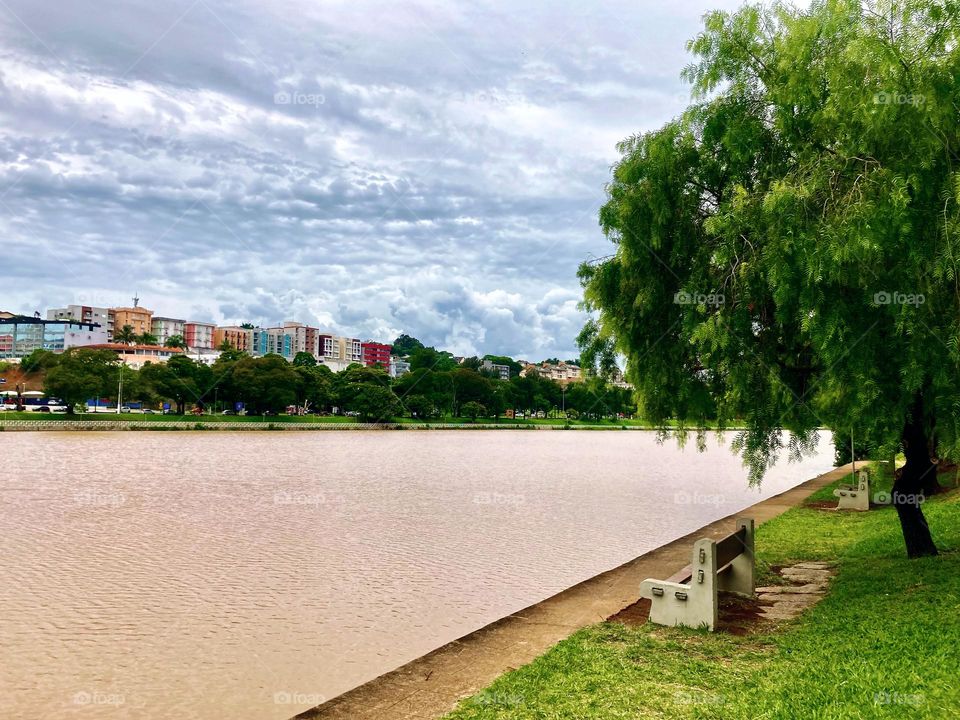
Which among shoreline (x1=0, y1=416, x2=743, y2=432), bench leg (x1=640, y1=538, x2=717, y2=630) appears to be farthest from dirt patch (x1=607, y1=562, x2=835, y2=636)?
shoreline (x1=0, y1=416, x2=743, y2=432)

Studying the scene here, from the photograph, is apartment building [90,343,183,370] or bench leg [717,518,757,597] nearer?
bench leg [717,518,757,597]

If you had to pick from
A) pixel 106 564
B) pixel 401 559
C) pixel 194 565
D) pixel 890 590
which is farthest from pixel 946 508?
pixel 106 564

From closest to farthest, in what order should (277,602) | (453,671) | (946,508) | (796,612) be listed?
(453,671) → (796,612) → (277,602) → (946,508)

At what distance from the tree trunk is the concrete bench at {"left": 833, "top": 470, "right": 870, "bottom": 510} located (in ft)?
29.1

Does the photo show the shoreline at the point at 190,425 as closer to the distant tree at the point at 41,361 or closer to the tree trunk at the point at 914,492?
the distant tree at the point at 41,361

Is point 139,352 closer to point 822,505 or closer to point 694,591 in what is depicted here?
point 822,505

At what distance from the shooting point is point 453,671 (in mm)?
6961

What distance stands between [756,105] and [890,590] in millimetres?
5911

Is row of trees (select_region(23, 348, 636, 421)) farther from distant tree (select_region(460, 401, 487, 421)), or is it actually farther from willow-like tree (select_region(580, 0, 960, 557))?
willow-like tree (select_region(580, 0, 960, 557))

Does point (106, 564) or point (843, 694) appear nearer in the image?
A: point (843, 694)

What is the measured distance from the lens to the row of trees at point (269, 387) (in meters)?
80.4

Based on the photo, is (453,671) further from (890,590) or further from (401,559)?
(401,559)

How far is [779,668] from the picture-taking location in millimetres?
6527

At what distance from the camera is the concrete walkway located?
6031mm
